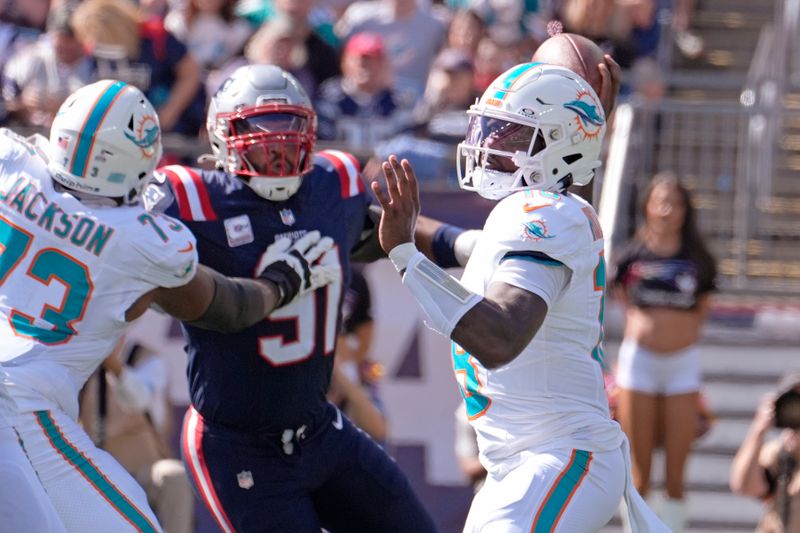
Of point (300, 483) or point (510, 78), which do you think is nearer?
point (510, 78)

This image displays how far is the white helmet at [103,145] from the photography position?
4590 mm

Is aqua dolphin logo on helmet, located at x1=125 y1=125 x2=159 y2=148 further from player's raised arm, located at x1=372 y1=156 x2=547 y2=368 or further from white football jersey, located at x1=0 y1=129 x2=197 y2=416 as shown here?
player's raised arm, located at x1=372 y1=156 x2=547 y2=368

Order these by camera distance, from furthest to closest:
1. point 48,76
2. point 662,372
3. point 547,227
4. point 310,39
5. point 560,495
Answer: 1. point 310,39
2. point 48,76
3. point 662,372
4. point 560,495
5. point 547,227

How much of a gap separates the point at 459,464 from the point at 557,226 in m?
4.11

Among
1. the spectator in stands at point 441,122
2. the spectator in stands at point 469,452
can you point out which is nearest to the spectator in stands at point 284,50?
the spectator in stands at point 441,122

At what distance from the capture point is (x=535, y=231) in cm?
399

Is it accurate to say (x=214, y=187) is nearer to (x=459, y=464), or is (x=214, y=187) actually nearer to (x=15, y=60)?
(x=459, y=464)

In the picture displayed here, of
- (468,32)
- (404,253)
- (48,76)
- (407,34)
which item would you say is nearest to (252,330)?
(404,253)

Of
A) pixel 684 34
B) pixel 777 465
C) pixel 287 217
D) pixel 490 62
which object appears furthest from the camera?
pixel 684 34

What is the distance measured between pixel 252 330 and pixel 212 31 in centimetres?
503

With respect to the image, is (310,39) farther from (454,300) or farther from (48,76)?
(454,300)

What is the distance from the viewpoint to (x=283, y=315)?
4922 mm

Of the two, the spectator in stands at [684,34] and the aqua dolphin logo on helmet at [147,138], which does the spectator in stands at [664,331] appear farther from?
the aqua dolphin logo on helmet at [147,138]

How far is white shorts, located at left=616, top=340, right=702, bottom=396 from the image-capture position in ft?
25.1
